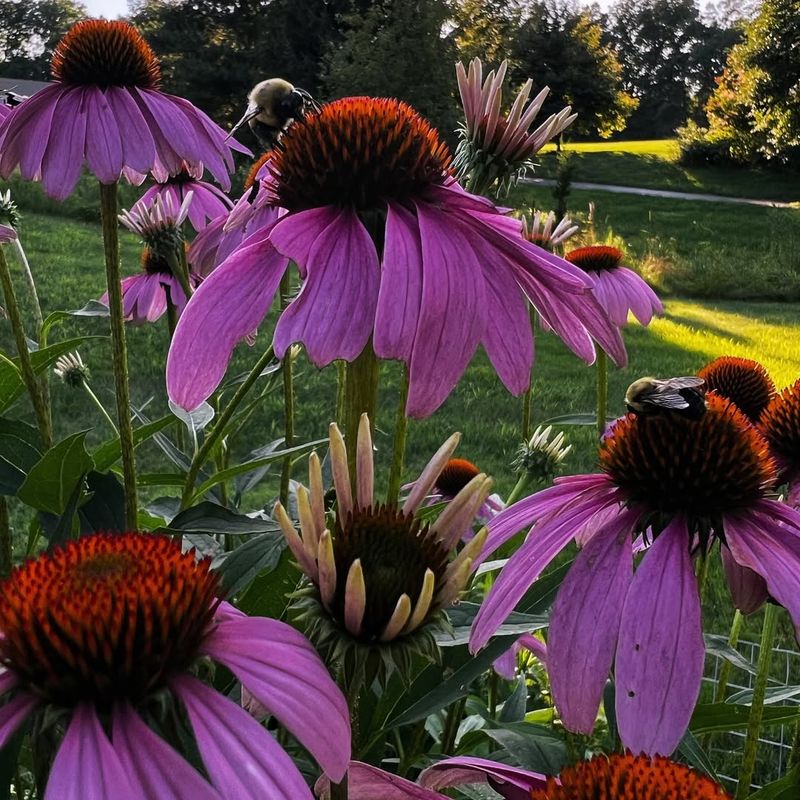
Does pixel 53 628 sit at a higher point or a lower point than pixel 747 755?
higher

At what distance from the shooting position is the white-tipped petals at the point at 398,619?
1.18 ft

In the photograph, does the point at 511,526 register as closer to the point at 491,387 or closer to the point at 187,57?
the point at 491,387

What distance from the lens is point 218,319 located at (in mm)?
493

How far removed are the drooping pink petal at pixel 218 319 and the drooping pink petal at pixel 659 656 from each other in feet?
0.80

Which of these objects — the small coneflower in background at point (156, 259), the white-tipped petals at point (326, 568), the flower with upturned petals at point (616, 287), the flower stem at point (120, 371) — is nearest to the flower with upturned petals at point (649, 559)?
the white-tipped petals at point (326, 568)

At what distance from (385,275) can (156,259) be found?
33.3 inches

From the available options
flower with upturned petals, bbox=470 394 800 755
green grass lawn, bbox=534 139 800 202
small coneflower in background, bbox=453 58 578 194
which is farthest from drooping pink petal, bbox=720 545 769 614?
green grass lawn, bbox=534 139 800 202

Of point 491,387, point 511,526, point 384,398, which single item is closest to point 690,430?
point 511,526

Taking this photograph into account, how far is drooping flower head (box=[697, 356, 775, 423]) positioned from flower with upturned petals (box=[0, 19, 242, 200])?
54 centimetres

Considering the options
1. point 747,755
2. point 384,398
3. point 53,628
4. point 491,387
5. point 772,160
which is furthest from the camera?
point 772,160

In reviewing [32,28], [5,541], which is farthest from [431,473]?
[32,28]

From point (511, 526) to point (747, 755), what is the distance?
0.22 m

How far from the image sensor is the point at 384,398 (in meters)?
3.01

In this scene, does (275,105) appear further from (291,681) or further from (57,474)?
(291,681)
